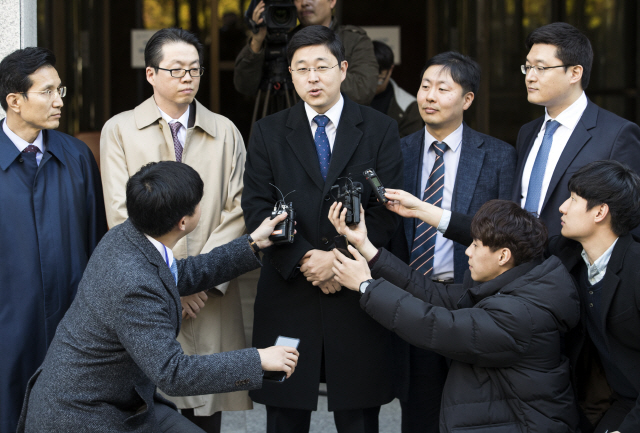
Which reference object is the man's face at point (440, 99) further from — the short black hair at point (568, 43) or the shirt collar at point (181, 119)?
the shirt collar at point (181, 119)

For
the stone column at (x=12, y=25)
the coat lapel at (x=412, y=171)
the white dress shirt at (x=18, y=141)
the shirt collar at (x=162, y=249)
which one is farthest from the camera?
the stone column at (x=12, y=25)

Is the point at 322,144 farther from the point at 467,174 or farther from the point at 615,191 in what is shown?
the point at 615,191

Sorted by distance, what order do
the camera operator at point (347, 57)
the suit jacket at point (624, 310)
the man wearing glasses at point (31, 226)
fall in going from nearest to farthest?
the suit jacket at point (624, 310) < the man wearing glasses at point (31, 226) < the camera operator at point (347, 57)

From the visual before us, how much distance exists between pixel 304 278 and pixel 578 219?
1.02 m

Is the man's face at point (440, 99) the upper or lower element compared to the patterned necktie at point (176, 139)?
upper

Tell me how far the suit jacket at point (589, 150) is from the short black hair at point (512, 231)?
344 mm

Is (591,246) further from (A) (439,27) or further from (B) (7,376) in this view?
(A) (439,27)

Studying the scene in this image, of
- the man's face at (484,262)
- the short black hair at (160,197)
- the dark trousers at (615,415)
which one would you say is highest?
the short black hair at (160,197)

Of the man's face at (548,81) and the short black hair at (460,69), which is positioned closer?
the man's face at (548,81)

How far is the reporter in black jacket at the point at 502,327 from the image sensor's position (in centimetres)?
233

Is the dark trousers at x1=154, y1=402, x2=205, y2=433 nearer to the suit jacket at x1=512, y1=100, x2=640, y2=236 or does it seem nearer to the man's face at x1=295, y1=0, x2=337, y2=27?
the suit jacket at x1=512, y1=100, x2=640, y2=236

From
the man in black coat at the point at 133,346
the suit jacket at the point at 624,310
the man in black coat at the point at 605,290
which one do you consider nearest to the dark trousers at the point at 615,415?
the man in black coat at the point at 605,290

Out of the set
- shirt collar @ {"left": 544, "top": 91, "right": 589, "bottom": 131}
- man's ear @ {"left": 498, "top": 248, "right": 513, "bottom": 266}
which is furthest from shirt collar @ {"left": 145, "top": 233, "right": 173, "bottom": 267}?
shirt collar @ {"left": 544, "top": 91, "right": 589, "bottom": 131}

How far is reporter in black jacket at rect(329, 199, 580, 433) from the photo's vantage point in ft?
7.63
